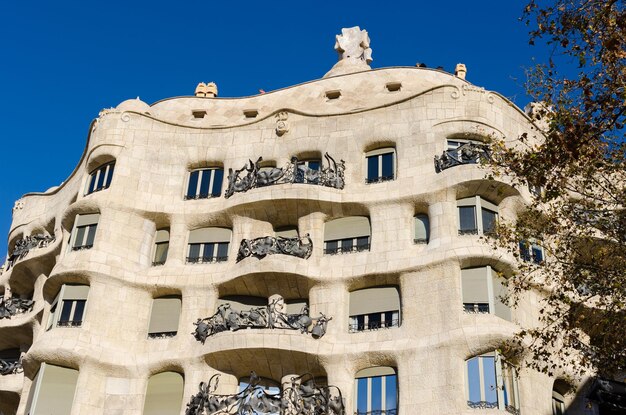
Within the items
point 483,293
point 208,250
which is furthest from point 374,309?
point 208,250

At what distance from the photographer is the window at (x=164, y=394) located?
2750cm

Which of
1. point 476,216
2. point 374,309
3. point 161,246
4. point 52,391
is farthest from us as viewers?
point 161,246

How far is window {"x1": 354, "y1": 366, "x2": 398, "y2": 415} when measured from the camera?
84.7 feet

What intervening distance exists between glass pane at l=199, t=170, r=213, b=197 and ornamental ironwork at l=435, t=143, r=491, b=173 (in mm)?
8384

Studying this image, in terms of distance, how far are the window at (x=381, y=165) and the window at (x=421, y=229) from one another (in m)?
1.91

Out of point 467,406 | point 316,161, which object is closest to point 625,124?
point 467,406

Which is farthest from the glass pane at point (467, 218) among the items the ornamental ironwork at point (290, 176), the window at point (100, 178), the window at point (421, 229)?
the window at point (100, 178)

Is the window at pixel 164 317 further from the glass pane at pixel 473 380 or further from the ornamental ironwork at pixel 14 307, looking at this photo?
the glass pane at pixel 473 380

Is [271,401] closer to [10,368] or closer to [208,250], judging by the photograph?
[208,250]

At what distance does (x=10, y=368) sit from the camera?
3234 centimetres

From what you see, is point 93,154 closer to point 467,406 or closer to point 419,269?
point 419,269

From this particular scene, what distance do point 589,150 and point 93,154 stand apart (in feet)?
63.6

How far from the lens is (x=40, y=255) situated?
3406 cm

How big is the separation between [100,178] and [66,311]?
564 centimetres
